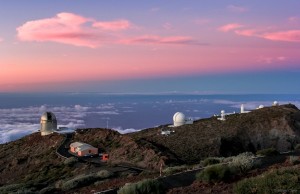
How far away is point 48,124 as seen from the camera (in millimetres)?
57250

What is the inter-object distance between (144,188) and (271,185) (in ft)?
11.3

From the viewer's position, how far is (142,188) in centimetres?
1079

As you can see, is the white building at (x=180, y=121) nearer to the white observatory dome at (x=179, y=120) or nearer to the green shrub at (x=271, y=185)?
the white observatory dome at (x=179, y=120)

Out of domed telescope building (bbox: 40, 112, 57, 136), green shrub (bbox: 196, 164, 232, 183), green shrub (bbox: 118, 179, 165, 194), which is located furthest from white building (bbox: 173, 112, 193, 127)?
green shrub (bbox: 118, 179, 165, 194)

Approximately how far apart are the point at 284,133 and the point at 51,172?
24090 mm

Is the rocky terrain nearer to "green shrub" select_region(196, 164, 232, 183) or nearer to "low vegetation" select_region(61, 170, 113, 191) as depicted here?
"low vegetation" select_region(61, 170, 113, 191)

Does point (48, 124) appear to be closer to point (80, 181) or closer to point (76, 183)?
point (80, 181)

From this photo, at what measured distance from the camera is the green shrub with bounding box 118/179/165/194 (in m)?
10.8

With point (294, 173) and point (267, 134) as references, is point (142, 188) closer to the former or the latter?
point (294, 173)

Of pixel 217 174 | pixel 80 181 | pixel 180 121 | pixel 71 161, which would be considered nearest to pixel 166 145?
pixel 71 161

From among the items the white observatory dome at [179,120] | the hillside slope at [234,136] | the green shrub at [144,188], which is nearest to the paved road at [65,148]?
the hillside slope at [234,136]

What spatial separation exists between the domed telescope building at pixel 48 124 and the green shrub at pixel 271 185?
161 feet

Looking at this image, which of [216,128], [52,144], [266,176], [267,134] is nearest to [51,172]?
[52,144]

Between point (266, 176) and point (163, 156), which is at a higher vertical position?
point (266, 176)
